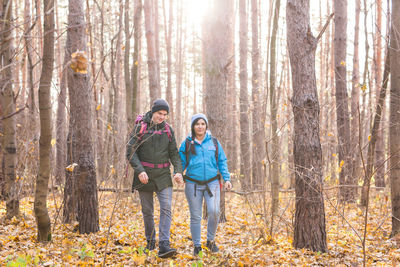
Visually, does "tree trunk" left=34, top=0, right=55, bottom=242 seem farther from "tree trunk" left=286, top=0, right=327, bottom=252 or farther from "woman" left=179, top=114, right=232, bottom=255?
"tree trunk" left=286, top=0, right=327, bottom=252

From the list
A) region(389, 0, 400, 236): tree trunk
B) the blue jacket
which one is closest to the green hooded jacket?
the blue jacket

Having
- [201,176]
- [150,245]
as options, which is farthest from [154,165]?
[150,245]

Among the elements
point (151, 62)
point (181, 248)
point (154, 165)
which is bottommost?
point (181, 248)

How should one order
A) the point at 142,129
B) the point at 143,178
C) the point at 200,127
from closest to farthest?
the point at 143,178 < the point at 142,129 < the point at 200,127

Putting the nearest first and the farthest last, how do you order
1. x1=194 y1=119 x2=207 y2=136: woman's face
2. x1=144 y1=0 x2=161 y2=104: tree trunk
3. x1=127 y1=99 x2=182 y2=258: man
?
x1=127 y1=99 x2=182 y2=258: man < x1=194 y1=119 x2=207 y2=136: woman's face < x1=144 y1=0 x2=161 y2=104: tree trunk

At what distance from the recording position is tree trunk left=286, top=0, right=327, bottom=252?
4512 millimetres

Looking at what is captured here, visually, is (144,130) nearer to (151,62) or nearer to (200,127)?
(200,127)

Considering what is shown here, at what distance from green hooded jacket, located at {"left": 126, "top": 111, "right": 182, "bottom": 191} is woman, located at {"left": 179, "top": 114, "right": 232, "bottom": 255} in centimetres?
19

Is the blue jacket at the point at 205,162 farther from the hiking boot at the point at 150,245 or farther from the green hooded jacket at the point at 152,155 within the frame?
the hiking boot at the point at 150,245

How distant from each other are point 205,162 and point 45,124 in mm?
1968

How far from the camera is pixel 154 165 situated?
4.47m

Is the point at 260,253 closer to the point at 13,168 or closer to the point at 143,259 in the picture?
the point at 143,259

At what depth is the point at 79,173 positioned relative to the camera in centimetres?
520

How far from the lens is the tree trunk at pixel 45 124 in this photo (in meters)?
3.84
